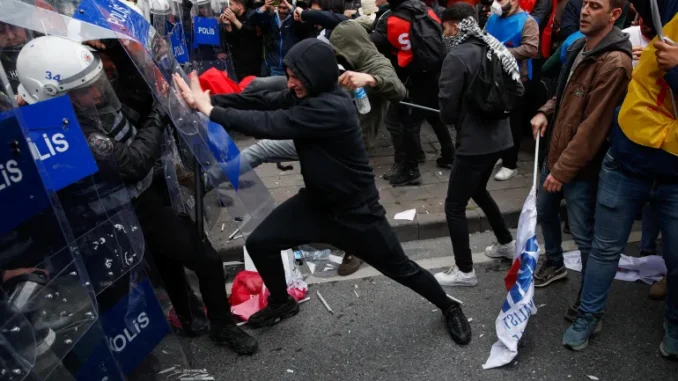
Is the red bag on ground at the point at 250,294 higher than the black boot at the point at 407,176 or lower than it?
higher

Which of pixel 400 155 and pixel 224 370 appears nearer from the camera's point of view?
pixel 224 370

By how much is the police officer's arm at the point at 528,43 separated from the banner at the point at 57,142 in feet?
12.7

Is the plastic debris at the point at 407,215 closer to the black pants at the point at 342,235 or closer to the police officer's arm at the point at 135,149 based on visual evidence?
the black pants at the point at 342,235

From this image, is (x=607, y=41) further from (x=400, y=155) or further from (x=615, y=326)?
(x=400, y=155)

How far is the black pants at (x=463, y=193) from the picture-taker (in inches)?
142

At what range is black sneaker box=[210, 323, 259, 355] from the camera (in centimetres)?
332

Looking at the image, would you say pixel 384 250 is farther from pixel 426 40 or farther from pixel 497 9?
pixel 497 9

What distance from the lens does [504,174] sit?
548 centimetres

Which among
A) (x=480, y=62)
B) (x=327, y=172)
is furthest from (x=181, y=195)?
(x=480, y=62)

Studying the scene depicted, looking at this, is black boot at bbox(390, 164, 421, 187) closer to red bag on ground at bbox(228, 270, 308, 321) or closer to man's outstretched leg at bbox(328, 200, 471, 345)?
red bag on ground at bbox(228, 270, 308, 321)

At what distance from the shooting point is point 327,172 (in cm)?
295

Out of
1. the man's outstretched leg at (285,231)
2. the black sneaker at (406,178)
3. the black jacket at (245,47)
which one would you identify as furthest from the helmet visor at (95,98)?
the black jacket at (245,47)

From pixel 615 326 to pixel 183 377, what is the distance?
2442mm

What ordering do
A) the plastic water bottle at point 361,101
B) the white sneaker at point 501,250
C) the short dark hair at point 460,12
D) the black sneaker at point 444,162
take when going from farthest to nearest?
the black sneaker at point 444,162 → the white sneaker at point 501,250 → the plastic water bottle at point 361,101 → the short dark hair at point 460,12
